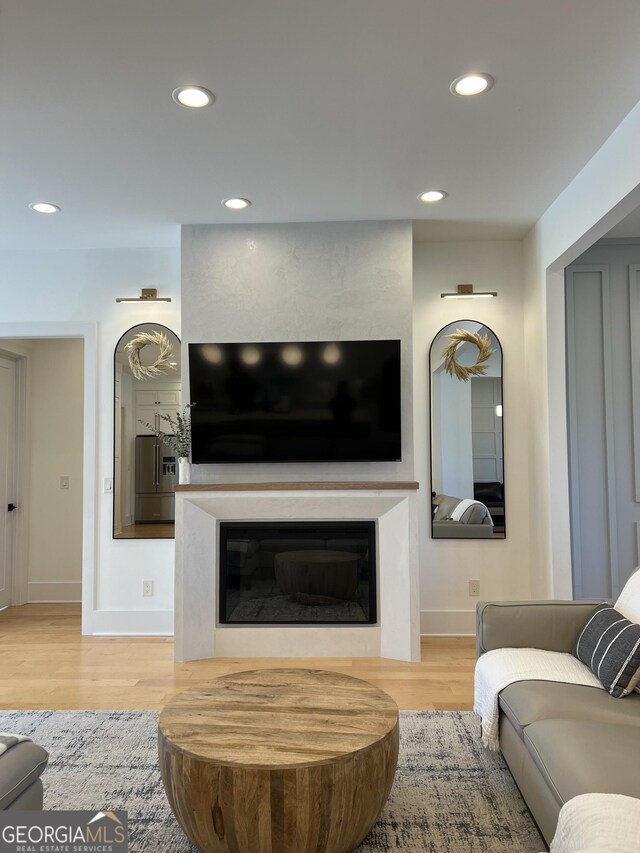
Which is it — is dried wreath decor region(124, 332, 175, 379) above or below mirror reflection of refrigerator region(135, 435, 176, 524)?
above

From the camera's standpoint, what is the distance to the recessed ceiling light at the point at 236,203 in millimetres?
3743

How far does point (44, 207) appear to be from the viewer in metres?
3.85

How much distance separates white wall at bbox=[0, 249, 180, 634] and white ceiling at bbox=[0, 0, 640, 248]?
61cm

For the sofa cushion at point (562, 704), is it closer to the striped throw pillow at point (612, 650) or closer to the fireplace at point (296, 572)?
the striped throw pillow at point (612, 650)

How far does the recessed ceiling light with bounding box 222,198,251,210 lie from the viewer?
147 inches

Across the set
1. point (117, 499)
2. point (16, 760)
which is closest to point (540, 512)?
point (117, 499)

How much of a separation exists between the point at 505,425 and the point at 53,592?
419cm

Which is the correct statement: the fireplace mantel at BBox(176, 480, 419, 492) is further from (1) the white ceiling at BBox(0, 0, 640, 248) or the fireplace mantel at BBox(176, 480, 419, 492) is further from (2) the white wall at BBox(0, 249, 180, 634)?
(1) the white ceiling at BBox(0, 0, 640, 248)

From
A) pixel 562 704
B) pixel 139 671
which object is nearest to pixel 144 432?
pixel 139 671

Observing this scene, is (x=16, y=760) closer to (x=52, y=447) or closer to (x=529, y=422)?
(x=529, y=422)

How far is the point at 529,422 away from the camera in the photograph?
14.6 feet

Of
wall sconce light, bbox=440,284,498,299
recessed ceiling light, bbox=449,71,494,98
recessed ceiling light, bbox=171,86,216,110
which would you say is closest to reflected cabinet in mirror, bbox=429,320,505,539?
wall sconce light, bbox=440,284,498,299

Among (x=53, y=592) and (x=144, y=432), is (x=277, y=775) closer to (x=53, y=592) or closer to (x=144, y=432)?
(x=144, y=432)

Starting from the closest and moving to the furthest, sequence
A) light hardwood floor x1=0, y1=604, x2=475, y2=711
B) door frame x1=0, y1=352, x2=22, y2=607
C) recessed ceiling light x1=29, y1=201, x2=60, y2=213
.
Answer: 1. light hardwood floor x1=0, y1=604, x2=475, y2=711
2. recessed ceiling light x1=29, y1=201, x2=60, y2=213
3. door frame x1=0, y1=352, x2=22, y2=607
